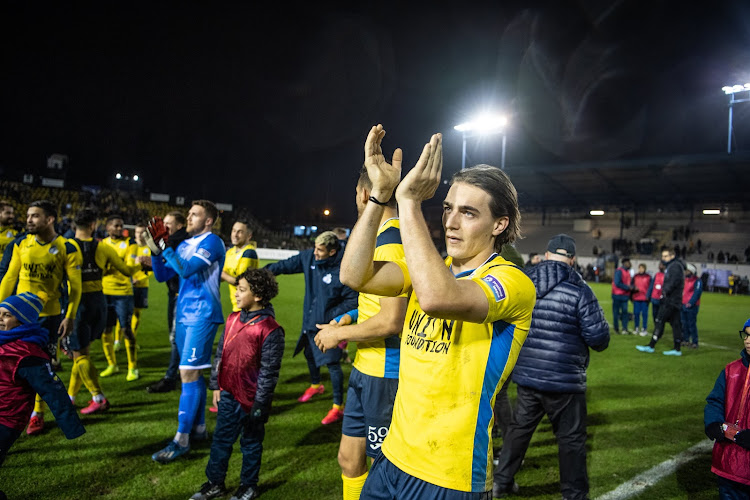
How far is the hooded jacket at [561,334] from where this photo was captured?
3527 mm

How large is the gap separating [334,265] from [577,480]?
10.7 ft

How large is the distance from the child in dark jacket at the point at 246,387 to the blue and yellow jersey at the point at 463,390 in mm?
1871

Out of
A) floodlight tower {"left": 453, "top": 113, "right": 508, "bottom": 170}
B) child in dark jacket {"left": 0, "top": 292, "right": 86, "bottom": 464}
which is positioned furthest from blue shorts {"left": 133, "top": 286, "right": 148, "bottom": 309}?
floodlight tower {"left": 453, "top": 113, "right": 508, "bottom": 170}

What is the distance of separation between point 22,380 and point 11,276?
7.62 ft

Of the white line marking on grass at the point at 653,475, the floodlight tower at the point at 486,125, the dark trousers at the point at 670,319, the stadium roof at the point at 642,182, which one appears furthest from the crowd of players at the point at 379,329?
the stadium roof at the point at 642,182

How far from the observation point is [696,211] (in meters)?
41.0

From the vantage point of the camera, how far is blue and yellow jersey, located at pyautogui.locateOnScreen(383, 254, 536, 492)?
165 cm

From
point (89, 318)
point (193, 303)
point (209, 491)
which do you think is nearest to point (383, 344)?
point (209, 491)

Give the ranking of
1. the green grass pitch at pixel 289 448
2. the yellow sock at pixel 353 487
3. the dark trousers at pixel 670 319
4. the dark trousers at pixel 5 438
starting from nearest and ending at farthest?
1. the yellow sock at pixel 353 487
2. the dark trousers at pixel 5 438
3. the green grass pitch at pixel 289 448
4. the dark trousers at pixel 670 319

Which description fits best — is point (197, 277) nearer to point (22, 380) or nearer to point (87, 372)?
point (22, 380)

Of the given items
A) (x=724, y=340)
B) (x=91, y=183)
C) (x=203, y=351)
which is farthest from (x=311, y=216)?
(x=203, y=351)

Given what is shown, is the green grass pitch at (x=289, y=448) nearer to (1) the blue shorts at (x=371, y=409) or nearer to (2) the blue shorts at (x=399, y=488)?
(1) the blue shorts at (x=371, y=409)

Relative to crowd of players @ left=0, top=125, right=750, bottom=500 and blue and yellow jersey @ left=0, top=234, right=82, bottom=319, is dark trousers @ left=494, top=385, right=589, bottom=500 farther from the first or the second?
blue and yellow jersey @ left=0, top=234, right=82, bottom=319

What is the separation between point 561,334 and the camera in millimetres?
3586
